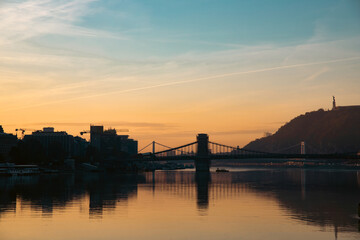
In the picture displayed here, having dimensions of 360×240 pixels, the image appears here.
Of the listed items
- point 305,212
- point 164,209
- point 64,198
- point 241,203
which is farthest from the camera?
point 64,198

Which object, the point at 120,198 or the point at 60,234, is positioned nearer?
the point at 60,234

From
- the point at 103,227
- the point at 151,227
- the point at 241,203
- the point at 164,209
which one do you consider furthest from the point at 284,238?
the point at 241,203

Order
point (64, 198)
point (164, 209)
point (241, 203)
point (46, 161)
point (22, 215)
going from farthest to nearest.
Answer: point (46, 161), point (64, 198), point (241, 203), point (164, 209), point (22, 215)

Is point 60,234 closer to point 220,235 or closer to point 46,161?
point 220,235

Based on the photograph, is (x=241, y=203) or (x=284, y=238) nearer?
(x=284, y=238)

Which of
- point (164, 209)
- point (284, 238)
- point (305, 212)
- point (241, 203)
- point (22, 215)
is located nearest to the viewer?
point (284, 238)

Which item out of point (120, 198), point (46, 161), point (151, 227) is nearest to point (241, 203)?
point (120, 198)

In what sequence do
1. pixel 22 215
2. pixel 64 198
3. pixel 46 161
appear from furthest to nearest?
1. pixel 46 161
2. pixel 64 198
3. pixel 22 215

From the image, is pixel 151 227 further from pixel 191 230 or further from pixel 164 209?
pixel 164 209

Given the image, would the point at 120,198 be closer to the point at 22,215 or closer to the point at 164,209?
the point at 164,209
